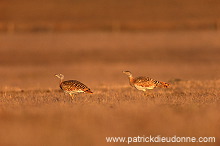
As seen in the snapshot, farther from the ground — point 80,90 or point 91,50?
point 91,50

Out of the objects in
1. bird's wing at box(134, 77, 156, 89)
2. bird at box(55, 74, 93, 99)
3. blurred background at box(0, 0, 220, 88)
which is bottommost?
bird at box(55, 74, 93, 99)

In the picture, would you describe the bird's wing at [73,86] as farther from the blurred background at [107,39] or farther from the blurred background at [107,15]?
the blurred background at [107,15]

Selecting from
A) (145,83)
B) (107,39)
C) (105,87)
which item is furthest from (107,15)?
(145,83)

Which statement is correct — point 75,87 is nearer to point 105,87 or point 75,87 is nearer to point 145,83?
point 145,83

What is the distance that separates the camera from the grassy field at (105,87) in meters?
8.30

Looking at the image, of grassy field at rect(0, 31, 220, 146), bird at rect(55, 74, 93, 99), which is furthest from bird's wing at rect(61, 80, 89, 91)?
grassy field at rect(0, 31, 220, 146)

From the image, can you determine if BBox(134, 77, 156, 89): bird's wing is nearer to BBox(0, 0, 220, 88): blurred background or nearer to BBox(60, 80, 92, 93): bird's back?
BBox(60, 80, 92, 93): bird's back

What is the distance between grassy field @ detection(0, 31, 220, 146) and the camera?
8305 mm

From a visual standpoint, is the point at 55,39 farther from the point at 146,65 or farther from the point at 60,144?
the point at 60,144

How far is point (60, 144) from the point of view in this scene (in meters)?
7.63

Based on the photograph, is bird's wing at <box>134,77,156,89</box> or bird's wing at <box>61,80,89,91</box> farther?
bird's wing at <box>134,77,156,89</box>

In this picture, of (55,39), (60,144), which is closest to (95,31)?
(55,39)

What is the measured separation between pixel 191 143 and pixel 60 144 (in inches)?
75.1

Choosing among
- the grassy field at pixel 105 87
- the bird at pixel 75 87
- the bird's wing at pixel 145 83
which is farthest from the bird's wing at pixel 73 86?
the bird's wing at pixel 145 83
